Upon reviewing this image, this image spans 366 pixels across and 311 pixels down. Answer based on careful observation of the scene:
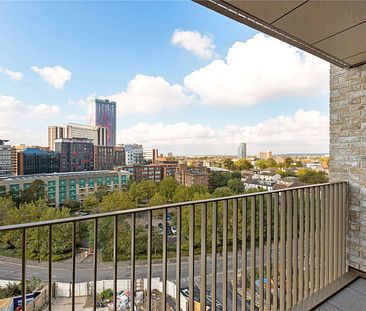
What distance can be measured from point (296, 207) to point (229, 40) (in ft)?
11.5

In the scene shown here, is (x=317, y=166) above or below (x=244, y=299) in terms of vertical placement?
above

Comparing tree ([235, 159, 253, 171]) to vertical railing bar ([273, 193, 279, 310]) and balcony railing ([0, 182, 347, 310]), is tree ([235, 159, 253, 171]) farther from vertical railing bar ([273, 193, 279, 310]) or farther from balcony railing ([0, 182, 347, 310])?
vertical railing bar ([273, 193, 279, 310])

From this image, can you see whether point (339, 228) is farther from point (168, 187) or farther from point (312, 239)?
point (168, 187)

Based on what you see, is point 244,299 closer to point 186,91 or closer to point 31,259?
point 31,259

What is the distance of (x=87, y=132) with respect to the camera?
2.71 meters

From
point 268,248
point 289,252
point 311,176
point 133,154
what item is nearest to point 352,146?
point 311,176

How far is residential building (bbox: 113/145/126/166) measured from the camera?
2631mm

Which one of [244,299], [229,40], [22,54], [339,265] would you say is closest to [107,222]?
[244,299]

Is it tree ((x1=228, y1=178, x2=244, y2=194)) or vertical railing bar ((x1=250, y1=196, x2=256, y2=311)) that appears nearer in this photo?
vertical railing bar ((x1=250, y1=196, x2=256, y2=311))

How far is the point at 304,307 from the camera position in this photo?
194 centimetres

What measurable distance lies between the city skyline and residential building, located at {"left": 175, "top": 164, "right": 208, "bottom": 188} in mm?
547

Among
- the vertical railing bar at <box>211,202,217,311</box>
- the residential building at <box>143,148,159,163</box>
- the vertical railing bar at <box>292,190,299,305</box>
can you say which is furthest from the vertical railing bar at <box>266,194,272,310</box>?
the residential building at <box>143,148,159,163</box>

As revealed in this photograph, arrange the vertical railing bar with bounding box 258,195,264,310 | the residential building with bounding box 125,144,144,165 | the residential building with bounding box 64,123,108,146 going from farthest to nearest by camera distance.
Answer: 1. the residential building with bounding box 125,144,144,165
2. the residential building with bounding box 64,123,108,146
3. the vertical railing bar with bounding box 258,195,264,310

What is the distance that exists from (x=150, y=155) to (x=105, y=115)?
1025mm
